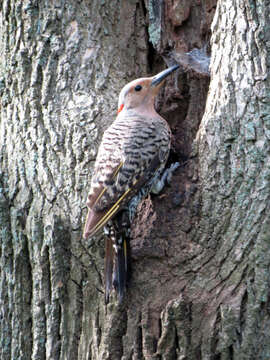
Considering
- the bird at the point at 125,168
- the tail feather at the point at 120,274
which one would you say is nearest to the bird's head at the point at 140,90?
the bird at the point at 125,168

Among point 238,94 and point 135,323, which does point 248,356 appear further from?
point 238,94

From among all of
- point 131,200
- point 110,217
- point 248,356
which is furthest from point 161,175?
point 248,356

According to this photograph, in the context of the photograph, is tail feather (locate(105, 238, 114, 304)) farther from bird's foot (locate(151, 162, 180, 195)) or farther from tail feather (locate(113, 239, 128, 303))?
bird's foot (locate(151, 162, 180, 195))

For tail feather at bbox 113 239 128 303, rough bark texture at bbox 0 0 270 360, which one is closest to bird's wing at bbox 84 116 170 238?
rough bark texture at bbox 0 0 270 360

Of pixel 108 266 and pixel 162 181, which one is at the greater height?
pixel 162 181

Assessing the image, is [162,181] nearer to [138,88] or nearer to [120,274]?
[120,274]

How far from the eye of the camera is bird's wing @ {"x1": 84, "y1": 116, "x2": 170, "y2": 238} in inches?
133

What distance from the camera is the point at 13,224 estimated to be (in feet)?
11.8

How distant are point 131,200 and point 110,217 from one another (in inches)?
10.9

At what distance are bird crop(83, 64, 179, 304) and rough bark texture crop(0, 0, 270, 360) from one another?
90 mm

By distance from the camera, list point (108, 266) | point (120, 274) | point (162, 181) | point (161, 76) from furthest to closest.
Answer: point (161, 76)
point (162, 181)
point (108, 266)
point (120, 274)

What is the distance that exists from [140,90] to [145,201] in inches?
38.5

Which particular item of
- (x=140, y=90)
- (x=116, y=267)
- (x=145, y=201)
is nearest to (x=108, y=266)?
(x=116, y=267)

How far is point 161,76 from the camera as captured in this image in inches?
163
